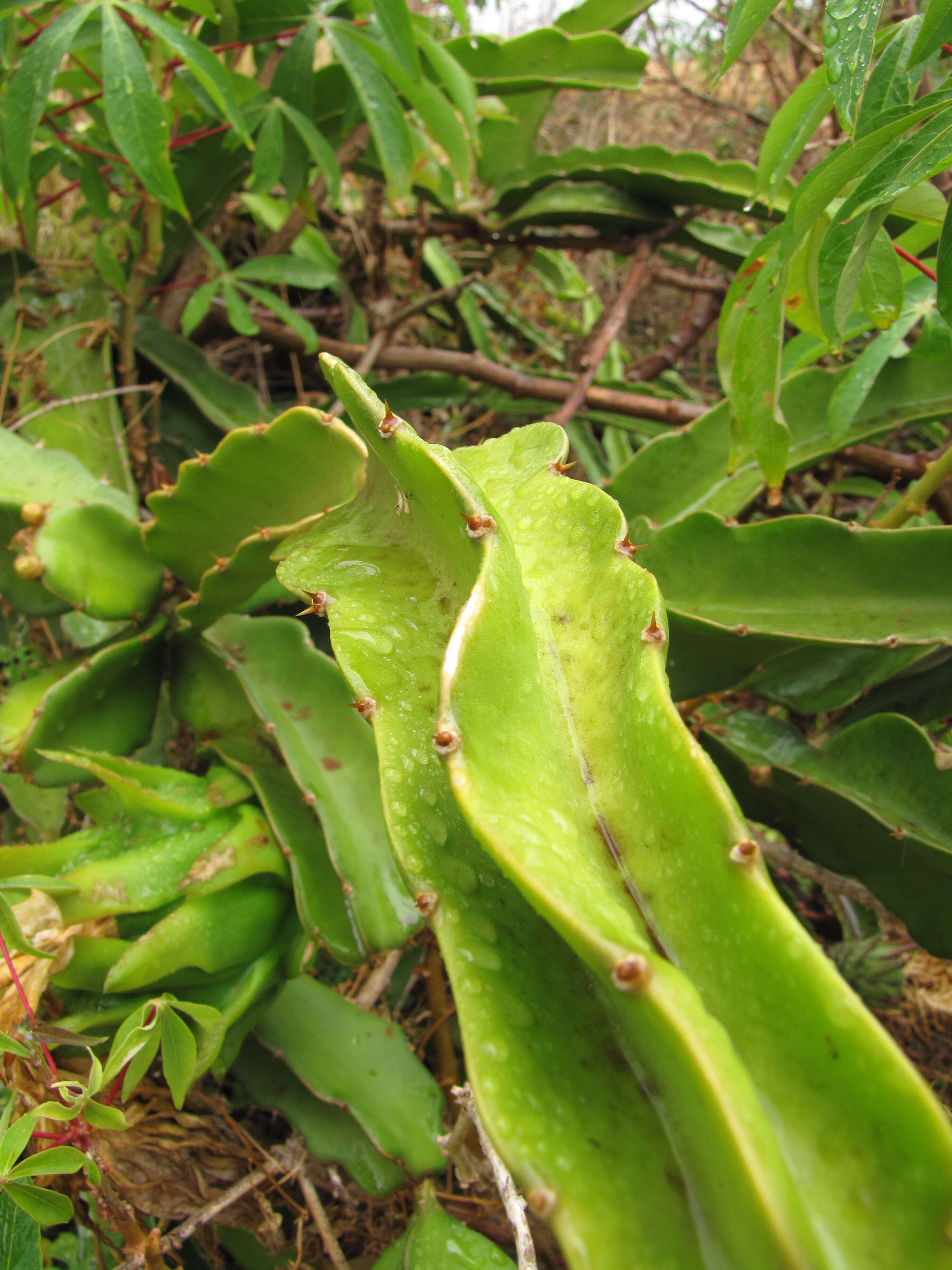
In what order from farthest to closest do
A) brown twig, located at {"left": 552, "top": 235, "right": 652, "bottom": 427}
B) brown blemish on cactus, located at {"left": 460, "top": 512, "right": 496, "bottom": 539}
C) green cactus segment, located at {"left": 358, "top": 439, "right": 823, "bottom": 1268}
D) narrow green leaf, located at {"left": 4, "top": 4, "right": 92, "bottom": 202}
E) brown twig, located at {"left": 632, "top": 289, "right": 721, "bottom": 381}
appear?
brown twig, located at {"left": 632, "top": 289, "right": 721, "bottom": 381}, brown twig, located at {"left": 552, "top": 235, "right": 652, "bottom": 427}, narrow green leaf, located at {"left": 4, "top": 4, "right": 92, "bottom": 202}, brown blemish on cactus, located at {"left": 460, "top": 512, "right": 496, "bottom": 539}, green cactus segment, located at {"left": 358, "top": 439, "right": 823, "bottom": 1268}

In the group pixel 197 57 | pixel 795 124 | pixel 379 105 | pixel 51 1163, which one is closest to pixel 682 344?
pixel 379 105

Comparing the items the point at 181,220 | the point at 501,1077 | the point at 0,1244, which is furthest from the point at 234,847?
the point at 181,220

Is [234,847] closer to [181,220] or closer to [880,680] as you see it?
[880,680]

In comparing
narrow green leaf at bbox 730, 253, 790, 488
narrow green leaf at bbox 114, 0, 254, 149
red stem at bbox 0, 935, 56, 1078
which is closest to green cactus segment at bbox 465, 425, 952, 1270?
narrow green leaf at bbox 730, 253, 790, 488

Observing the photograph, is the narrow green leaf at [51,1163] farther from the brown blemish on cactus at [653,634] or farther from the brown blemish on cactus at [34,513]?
the brown blemish on cactus at [34,513]

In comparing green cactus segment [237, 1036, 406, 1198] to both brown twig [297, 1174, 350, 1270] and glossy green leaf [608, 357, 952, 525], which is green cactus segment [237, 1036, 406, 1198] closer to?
brown twig [297, 1174, 350, 1270]
